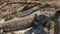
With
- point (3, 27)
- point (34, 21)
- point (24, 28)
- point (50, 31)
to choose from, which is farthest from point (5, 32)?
point (50, 31)

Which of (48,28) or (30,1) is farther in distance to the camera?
(30,1)

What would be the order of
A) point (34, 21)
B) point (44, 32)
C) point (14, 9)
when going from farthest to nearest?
point (14, 9), point (34, 21), point (44, 32)

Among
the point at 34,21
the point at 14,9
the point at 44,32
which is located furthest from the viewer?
the point at 14,9

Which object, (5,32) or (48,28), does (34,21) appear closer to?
(48,28)

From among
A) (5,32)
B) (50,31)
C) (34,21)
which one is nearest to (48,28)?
(50,31)

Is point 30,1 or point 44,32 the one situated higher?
point 30,1

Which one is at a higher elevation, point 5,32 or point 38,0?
point 38,0

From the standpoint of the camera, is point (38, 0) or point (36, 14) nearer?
point (36, 14)

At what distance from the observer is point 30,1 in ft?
20.3

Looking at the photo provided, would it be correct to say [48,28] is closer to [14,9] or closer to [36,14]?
[36,14]

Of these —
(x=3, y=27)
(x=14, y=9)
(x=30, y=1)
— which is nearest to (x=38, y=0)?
(x=30, y=1)

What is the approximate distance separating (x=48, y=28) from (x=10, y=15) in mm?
1170

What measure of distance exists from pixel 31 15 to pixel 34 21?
0.18 m

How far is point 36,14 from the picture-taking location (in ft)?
17.8
